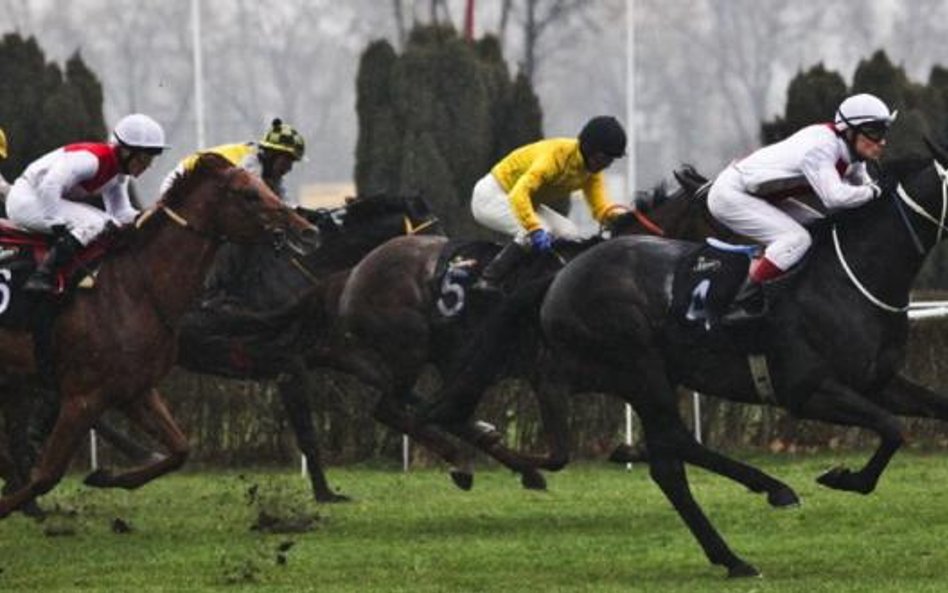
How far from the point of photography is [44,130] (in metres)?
22.8

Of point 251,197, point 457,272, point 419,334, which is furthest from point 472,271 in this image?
Result: point 251,197

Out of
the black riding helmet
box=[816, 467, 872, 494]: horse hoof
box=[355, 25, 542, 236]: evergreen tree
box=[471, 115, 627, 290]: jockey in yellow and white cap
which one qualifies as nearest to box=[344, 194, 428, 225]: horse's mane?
box=[471, 115, 627, 290]: jockey in yellow and white cap

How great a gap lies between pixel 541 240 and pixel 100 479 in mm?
2470

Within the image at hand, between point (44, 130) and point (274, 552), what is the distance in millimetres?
12553

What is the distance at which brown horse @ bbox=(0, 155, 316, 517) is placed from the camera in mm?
10711

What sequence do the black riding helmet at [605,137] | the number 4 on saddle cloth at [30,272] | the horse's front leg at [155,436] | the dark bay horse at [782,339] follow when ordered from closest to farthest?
1. the dark bay horse at [782,339]
2. the number 4 on saddle cloth at [30,272]
3. the horse's front leg at [155,436]
4. the black riding helmet at [605,137]

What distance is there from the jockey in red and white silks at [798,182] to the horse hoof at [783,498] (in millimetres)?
851

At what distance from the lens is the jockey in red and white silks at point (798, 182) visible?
9867mm

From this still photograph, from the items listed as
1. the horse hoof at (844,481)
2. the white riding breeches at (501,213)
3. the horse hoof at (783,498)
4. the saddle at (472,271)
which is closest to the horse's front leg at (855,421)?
the horse hoof at (844,481)

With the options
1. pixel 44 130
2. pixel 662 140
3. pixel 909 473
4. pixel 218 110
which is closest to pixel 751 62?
pixel 662 140

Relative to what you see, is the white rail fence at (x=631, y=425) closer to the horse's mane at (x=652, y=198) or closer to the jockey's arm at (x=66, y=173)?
the horse's mane at (x=652, y=198)

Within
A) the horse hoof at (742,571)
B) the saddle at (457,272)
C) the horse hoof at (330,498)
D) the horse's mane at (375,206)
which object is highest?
the horse's mane at (375,206)

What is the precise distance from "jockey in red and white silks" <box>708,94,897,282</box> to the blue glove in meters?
2.09

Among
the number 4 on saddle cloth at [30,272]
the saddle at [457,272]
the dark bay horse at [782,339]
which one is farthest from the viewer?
the saddle at [457,272]
